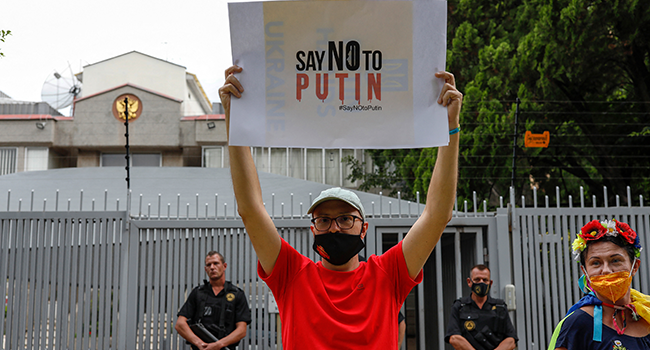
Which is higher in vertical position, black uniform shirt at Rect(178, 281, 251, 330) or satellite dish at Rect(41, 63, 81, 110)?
satellite dish at Rect(41, 63, 81, 110)

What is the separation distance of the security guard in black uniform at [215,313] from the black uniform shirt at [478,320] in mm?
2271

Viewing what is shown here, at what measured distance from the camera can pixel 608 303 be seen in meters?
2.89

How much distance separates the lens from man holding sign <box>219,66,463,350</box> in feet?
7.50

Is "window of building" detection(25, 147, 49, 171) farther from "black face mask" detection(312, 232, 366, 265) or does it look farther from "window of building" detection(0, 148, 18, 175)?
"black face mask" detection(312, 232, 366, 265)

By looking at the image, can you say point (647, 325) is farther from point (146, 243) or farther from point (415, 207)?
point (146, 243)

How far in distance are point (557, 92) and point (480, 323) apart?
321 inches

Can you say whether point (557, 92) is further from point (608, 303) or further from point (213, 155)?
point (213, 155)

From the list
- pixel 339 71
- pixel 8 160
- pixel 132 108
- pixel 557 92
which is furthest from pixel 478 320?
pixel 8 160

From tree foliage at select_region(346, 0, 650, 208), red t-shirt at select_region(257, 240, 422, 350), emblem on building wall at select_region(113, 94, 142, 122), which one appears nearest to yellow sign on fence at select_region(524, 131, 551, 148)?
tree foliage at select_region(346, 0, 650, 208)

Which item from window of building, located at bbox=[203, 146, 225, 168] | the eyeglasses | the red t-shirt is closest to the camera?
the red t-shirt

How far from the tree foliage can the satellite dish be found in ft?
71.3

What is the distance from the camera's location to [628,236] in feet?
9.68

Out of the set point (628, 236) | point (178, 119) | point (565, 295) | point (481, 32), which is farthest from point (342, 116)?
point (178, 119)

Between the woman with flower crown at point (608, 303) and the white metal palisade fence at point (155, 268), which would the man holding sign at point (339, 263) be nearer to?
the woman with flower crown at point (608, 303)
